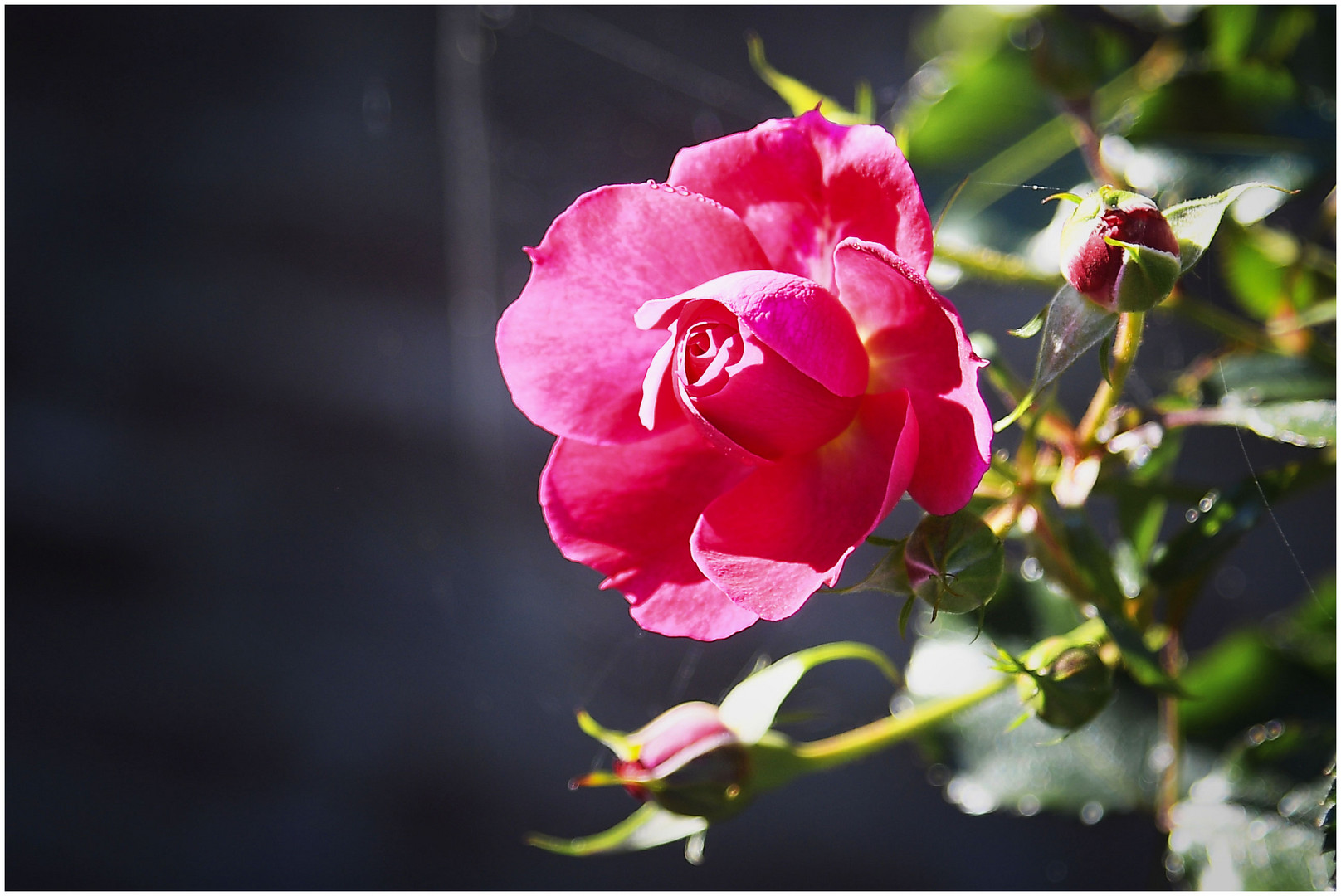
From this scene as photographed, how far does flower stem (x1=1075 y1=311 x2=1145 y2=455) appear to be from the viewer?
26 cm

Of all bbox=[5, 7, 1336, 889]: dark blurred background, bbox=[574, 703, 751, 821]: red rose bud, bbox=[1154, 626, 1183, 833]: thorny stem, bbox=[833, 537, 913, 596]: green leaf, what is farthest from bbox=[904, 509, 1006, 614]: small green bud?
bbox=[5, 7, 1336, 889]: dark blurred background

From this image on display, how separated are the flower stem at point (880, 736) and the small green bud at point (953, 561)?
4.0 inches

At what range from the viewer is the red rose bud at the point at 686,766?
33cm

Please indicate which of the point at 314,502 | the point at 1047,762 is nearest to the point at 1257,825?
the point at 1047,762

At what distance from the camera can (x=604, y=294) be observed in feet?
0.92

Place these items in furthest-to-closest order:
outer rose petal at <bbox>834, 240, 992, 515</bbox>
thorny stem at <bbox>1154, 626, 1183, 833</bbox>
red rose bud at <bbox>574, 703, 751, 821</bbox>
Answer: thorny stem at <bbox>1154, 626, 1183, 833</bbox> → red rose bud at <bbox>574, 703, 751, 821</bbox> → outer rose petal at <bbox>834, 240, 992, 515</bbox>

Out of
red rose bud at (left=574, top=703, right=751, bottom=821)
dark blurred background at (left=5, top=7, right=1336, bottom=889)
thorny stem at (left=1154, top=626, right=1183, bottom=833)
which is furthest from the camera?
dark blurred background at (left=5, top=7, right=1336, bottom=889)

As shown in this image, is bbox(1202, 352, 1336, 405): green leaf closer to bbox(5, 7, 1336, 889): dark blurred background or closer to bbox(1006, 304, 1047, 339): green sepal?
bbox(1006, 304, 1047, 339): green sepal

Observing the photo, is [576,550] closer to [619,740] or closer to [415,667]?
[619,740]

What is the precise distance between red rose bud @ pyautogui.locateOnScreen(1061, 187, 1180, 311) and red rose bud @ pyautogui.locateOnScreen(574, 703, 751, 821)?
0.20 meters

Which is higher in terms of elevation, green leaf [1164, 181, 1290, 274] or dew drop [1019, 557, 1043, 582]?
green leaf [1164, 181, 1290, 274]

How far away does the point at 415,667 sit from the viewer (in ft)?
3.17

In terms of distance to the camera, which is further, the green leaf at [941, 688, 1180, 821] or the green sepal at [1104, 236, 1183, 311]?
the green leaf at [941, 688, 1180, 821]

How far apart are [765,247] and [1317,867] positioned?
1.07 ft
